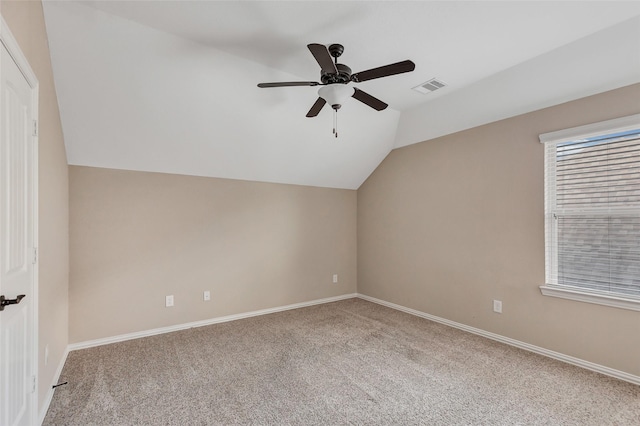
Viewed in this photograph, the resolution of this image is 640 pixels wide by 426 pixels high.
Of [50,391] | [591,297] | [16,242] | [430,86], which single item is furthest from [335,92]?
[50,391]

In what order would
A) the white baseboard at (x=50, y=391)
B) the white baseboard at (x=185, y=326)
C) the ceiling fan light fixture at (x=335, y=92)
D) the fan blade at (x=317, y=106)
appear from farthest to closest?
the white baseboard at (x=185, y=326), the fan blade at (x=317, y=106), the ceiling fan light fixture at (x=335, y=92), the white baseboard at (x=50, y=391)

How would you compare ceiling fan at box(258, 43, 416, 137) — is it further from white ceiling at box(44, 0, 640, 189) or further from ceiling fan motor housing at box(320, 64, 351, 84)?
white ceiling at box(44, 0, 640, 189)

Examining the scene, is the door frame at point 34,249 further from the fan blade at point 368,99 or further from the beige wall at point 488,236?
the beige wall at point 488,236

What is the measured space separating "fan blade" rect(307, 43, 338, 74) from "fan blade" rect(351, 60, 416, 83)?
0.18m

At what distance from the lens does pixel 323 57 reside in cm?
194

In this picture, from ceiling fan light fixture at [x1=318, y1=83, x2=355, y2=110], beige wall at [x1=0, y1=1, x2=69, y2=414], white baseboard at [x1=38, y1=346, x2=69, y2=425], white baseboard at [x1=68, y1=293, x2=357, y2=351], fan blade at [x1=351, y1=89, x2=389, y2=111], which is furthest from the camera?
white baseboard at [x1=68, y1=293, x2=357, y2=351]

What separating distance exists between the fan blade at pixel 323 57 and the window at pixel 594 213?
7.71ft

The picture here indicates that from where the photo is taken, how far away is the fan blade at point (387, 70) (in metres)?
1.97

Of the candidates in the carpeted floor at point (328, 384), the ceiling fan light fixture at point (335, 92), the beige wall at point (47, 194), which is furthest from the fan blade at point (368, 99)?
the carpeted floor at point (328, 384)

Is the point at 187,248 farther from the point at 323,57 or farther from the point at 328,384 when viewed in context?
the point at 323,57

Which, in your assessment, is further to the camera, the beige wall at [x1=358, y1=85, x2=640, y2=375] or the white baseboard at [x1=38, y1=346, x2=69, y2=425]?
the beige wall at [x1=358, y1=85, x2=640, y2=375]

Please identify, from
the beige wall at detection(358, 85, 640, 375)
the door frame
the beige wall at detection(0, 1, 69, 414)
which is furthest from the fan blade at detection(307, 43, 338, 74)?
the beige wall at detection(358, 85, 640, 375)

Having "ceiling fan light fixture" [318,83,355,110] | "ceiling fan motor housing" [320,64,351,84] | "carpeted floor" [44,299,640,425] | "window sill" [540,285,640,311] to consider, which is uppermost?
"ceiling fan motor housing" [320,64,351,84]

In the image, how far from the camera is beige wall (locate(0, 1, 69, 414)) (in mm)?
1737
